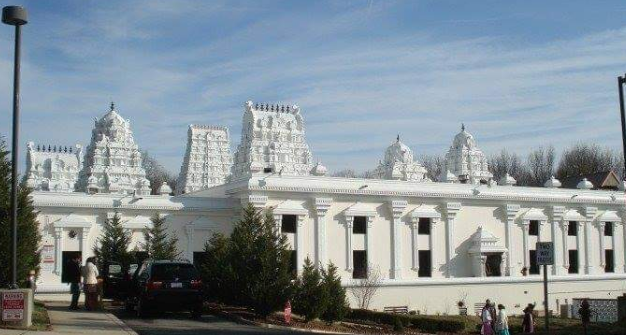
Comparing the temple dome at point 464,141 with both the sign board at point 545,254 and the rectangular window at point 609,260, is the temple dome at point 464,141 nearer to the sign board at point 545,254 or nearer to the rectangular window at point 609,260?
the rectangular window at point 609,260

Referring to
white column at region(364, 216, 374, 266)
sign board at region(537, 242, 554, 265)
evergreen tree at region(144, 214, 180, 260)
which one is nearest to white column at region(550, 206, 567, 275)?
white column at region(364, 216, 374, 266)

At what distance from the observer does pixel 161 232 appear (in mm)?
36906

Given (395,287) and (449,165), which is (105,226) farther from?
(449,165)

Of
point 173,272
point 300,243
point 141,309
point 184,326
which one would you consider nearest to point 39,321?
point 184,326

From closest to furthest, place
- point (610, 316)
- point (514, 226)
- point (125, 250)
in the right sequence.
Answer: point (125, 250) → point (610, 316) → point (514, 226)

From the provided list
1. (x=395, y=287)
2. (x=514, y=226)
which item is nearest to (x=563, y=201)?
(x=514, y=226)

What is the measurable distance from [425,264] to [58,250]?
19.7m

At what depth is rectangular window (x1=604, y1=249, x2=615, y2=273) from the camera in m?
51.2

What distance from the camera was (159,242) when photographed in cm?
3541

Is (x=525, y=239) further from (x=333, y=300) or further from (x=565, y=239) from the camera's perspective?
(x=333, y=300)

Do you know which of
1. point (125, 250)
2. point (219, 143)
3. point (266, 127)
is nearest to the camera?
point (125, 250)

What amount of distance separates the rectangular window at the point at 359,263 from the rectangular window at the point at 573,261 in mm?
15347

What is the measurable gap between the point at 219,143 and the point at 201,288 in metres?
62.2

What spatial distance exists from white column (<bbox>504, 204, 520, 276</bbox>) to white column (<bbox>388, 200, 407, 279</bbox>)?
7.62 metres
